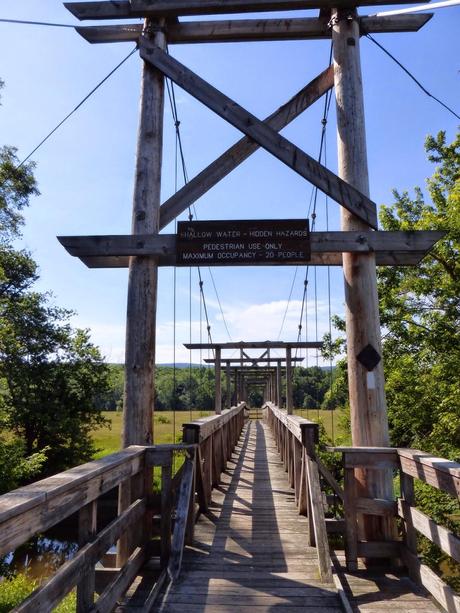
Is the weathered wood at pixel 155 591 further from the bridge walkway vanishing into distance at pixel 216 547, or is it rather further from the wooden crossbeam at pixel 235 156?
the wooden crossbeam at pixel 235 156

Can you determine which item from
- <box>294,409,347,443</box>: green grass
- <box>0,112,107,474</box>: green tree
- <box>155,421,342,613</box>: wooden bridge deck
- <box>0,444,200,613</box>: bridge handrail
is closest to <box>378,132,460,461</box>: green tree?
<box>294,409,347,443</box>: green grass

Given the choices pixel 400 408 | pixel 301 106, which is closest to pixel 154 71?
pixel 301 106

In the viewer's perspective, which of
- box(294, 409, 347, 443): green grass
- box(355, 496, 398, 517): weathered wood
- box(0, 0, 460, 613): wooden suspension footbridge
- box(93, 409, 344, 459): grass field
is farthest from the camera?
box(93, 409, 344, 459): grass field

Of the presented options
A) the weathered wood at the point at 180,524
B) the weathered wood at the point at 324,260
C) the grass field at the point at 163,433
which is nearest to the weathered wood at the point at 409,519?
the weathered wood at the point at 180,524

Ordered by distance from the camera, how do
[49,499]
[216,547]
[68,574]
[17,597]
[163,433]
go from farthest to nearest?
[163,433] → [17,597] → [216,547] → [68,574] → [49,499]

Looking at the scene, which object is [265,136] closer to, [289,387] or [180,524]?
[180,524]

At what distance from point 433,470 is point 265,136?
2909mm

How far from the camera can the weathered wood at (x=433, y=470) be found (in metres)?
2.24

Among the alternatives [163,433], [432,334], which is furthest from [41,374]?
[163,433]

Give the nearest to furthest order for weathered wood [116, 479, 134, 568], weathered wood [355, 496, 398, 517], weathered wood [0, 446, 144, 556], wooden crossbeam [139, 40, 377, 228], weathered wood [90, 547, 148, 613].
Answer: weathered wood [0, 446, 144, 556]
weathered wood [90, 547, 148, 613]
weathered wood [116, 479, 134, 568]
weathered wood [355, 496, 398, 517]
wooden crossbeam [139, 40, 377, 228]

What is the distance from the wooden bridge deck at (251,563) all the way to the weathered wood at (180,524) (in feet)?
0.30

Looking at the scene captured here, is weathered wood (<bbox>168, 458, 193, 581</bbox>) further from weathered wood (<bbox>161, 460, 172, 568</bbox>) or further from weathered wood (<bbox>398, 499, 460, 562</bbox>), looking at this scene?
weathered wood (<bbox>398, 499, 460, 562</bbox>)

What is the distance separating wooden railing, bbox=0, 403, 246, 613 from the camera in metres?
1.52

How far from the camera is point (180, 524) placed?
3.09 m
